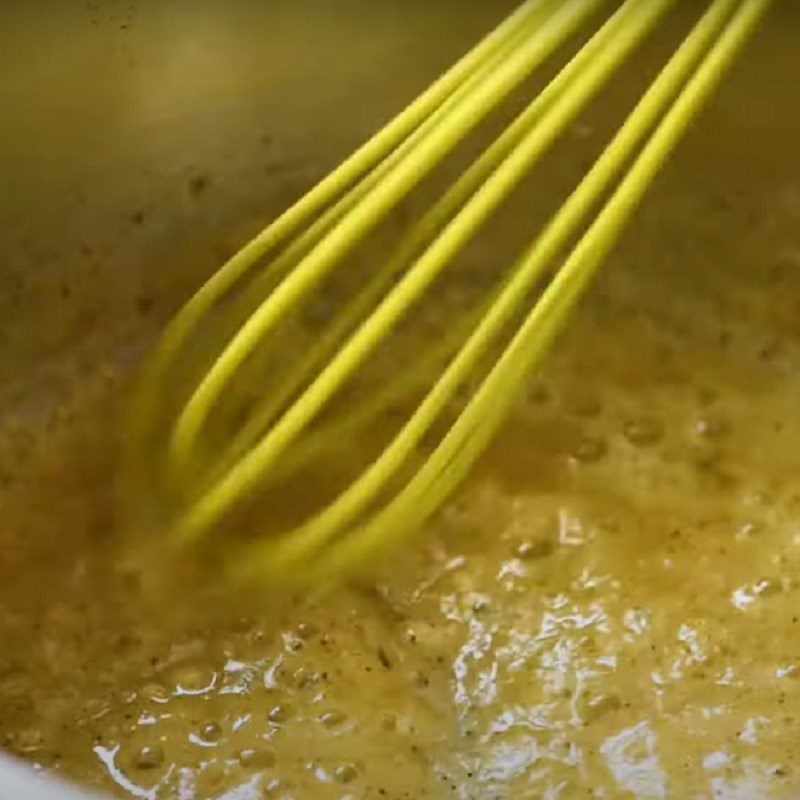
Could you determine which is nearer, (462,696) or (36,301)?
(462,696)

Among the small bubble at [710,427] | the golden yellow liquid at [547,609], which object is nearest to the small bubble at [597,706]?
the golden yellow liquid at [547,609]

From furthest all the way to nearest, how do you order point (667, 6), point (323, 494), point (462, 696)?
1. point (323, 494)
2. point (462, 696)
3. point (667, 6)

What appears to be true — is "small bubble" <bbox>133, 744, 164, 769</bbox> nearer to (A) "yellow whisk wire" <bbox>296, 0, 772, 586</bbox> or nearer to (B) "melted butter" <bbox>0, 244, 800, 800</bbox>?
(B) "melted butter" <bbox>0, 244, 800, 800</bbox>

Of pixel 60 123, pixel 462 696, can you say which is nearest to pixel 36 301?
pixel 60 123

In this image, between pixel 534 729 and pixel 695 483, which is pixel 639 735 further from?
pixel 695 483

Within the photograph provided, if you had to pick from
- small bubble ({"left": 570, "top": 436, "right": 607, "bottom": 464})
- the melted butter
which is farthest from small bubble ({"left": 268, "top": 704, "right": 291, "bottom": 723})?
small bubble ({"left": 570, "top": 436, "right": 607, "bottom": 464})

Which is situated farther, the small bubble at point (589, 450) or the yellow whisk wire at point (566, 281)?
the small bubble at point (589, 450)

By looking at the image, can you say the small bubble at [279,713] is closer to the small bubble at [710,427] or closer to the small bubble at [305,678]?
the small bubble at [305,678]
